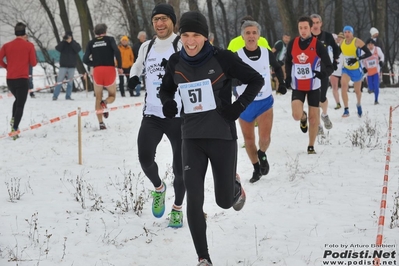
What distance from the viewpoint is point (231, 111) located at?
399 centimetres

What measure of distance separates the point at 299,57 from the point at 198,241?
4839mm

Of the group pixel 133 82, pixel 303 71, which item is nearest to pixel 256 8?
pixel 303 71

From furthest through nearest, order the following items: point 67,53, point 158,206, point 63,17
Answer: point 63,17
point 67,53
point 158,206

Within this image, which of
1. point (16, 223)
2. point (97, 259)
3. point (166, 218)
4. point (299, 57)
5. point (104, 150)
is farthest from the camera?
point (104, 150)

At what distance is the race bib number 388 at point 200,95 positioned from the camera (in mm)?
4059

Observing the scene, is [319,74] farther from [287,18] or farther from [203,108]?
[287,18]

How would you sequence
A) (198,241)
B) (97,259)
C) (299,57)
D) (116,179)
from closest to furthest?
(198,241) → (97,259) → (116,179) → (299,57)

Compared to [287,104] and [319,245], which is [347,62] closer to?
[287,104]

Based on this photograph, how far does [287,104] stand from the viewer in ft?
52.4

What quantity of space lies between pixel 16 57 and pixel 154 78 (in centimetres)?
613

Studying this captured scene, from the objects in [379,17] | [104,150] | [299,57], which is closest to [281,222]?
[299,57]

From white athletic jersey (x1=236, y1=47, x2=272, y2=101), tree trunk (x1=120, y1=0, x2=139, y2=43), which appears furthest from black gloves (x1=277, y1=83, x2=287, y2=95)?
tree trunk (x1=120, y1=0, x2=139, y2=43)

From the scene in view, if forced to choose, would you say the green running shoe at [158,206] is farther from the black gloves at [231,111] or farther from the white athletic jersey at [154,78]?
the black gloves at [231,111]

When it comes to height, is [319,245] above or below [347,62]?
below
